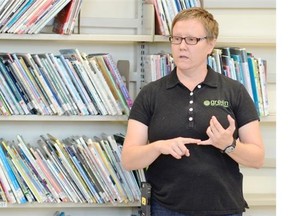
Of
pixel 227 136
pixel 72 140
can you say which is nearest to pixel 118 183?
pixel 72 140

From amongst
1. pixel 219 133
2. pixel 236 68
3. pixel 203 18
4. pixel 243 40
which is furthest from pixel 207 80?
pixel 243 40

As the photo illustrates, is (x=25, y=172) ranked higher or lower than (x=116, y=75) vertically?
lower

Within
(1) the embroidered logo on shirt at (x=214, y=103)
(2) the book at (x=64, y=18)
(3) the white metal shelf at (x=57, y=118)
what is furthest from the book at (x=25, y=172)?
(1) the embroidered logo on shirt at (x=214, y=103)

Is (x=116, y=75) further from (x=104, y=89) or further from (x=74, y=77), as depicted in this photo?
(x=74, y=77)

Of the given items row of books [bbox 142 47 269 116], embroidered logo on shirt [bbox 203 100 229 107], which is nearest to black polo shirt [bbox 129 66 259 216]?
embroidered logo on shirt [bbox 203 100 229 107]

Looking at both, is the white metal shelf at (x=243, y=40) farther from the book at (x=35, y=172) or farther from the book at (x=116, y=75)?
the book at (x=35, y=172)

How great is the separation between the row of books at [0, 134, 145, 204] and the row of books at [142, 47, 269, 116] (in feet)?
1.32

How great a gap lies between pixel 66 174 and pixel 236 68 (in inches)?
36.4

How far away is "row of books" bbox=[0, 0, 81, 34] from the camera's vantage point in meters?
2.20

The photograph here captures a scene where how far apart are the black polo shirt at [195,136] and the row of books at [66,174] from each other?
2.24 feet

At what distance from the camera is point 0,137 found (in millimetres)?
2531

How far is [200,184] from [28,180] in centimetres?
102

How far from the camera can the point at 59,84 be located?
2.27m

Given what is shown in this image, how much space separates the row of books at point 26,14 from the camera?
220 cm
